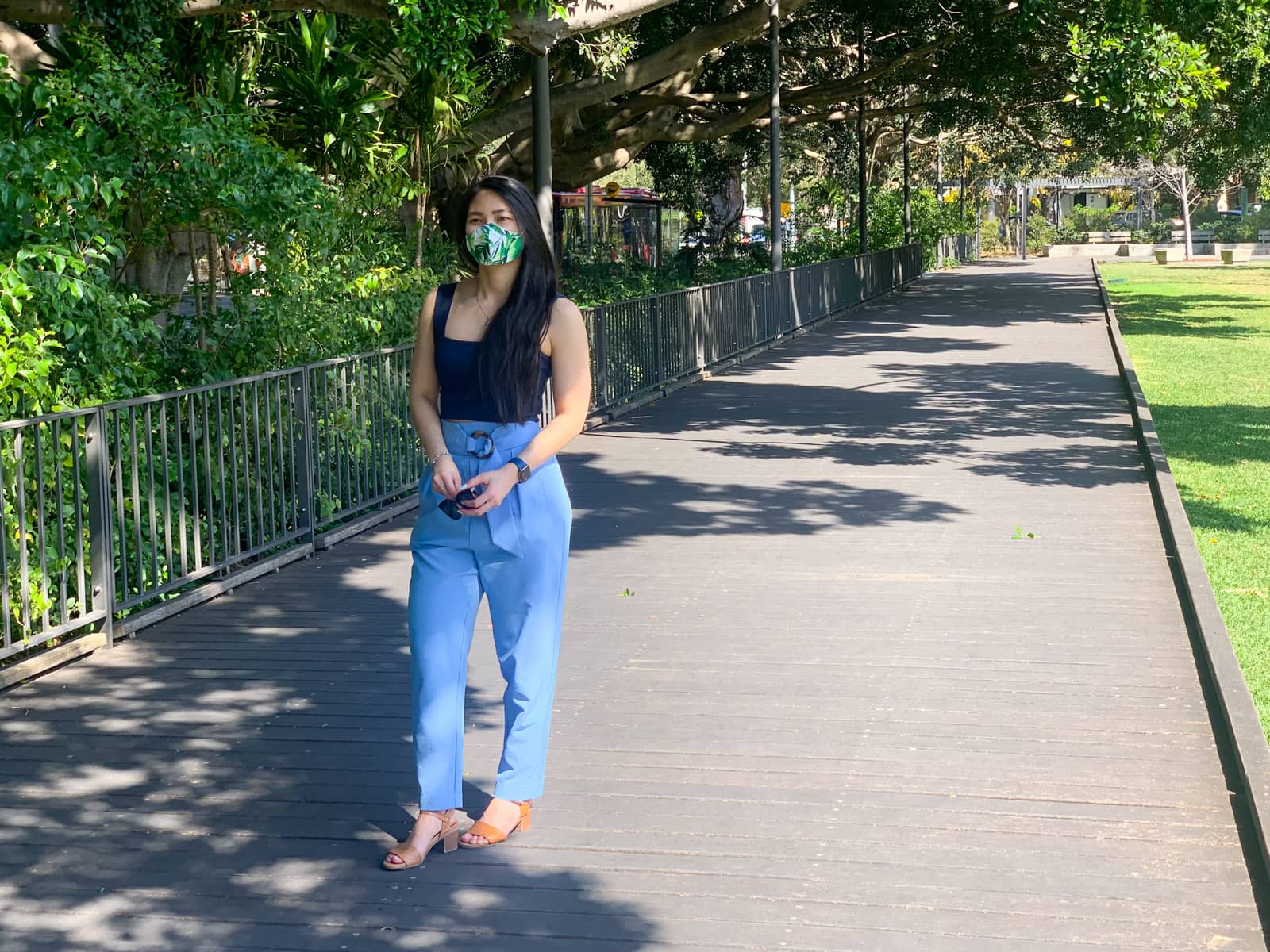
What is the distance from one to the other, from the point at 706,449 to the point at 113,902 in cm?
906

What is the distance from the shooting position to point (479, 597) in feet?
15.1

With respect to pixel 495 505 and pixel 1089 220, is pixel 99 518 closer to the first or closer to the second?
pixel 495 505

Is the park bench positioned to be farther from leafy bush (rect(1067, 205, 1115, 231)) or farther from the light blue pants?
the light blue pants

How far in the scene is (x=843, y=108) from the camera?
3581 cm

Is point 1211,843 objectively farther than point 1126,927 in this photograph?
Yes

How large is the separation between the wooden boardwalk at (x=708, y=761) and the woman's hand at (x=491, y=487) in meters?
1.04

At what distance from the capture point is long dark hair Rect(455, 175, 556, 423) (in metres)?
4.54

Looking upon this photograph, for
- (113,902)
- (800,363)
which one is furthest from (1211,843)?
(800,363)

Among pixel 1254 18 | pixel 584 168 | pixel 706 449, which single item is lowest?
pixel 706 449

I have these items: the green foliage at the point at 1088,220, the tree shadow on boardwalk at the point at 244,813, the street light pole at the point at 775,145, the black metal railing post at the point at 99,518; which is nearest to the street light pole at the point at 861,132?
the street light pole at the point at 775,145

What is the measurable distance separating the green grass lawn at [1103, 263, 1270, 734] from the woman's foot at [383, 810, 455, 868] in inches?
125

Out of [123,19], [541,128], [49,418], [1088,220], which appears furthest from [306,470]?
[1088,220]

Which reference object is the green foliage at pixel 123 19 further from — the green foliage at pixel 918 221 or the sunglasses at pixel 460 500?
the green foliage at pixel 918 221

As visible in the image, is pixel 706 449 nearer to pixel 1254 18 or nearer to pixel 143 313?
pixel 143 313
